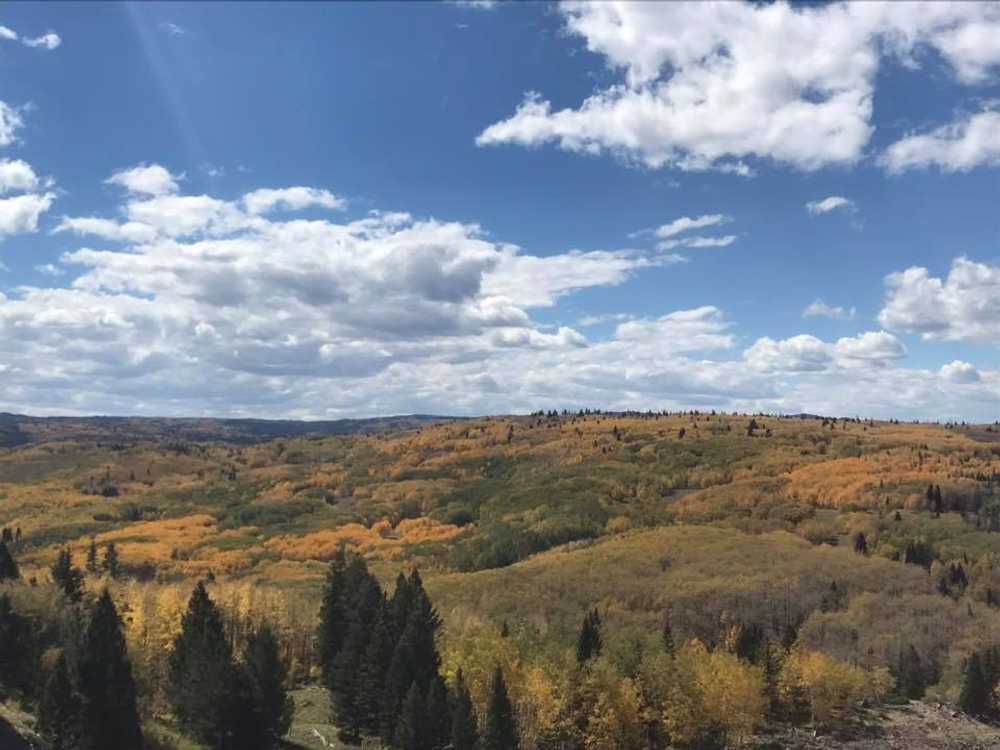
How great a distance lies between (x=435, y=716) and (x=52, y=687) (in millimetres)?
41882

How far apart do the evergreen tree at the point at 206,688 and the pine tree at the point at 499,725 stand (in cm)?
3114

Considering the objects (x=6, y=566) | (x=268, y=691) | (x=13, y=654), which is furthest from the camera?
(x=6, y=566)

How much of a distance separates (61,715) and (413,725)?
3788cm

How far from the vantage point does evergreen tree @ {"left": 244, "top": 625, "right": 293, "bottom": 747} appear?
104 metres

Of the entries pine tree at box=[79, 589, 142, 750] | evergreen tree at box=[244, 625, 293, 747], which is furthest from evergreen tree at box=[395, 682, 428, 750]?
pine tree at box=[79, 589, 142, 750]

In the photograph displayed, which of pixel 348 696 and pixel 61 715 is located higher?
pixel 61 715

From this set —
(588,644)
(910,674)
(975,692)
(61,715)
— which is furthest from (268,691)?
(910,674)

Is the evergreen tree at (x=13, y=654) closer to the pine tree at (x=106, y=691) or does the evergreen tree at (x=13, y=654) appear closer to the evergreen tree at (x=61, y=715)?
the pine tree at (x=106, y=691)

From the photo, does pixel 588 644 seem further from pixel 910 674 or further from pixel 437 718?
pixel 910 674

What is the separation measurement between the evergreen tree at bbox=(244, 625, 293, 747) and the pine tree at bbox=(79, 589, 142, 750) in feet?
47.8


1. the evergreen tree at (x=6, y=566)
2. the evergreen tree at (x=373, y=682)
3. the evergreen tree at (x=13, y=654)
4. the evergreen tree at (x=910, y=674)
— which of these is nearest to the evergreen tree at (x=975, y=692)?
the evergreen tree at (x=910, y=674)

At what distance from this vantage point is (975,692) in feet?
509

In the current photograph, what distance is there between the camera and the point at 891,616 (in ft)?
633

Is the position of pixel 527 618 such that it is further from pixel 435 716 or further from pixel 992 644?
pixel 992 644
